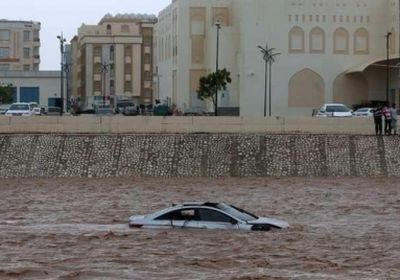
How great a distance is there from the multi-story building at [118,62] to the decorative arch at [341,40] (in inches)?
1798

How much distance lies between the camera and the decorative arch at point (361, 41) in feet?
256

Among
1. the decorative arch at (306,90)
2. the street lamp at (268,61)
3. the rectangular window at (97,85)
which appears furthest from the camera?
the rectangular window at (97,85)

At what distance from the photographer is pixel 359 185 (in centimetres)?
4131

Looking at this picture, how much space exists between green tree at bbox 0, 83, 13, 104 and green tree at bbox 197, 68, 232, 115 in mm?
22622

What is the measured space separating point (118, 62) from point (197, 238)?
9997 centimetres

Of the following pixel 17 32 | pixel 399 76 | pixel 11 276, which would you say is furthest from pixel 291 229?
pixel 17 32

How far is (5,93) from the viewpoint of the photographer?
93875 millimetres

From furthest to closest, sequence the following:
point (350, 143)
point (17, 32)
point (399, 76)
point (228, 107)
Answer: point (17, 32) → point (228, 107) → point (399, 76) → point (350, 143)

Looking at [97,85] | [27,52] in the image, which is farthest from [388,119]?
[27,52]

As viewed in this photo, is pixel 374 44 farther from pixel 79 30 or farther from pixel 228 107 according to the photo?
pixel 79 30

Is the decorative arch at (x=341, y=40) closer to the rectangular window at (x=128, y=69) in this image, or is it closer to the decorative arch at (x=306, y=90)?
the decorative arch at (x=306, y=90)

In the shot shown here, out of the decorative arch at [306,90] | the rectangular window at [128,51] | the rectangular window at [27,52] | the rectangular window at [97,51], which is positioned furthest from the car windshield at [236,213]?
the rectangular window at [27,52]

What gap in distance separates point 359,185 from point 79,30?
97394mm

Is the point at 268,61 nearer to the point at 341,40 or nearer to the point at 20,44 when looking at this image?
the point at 341,40
